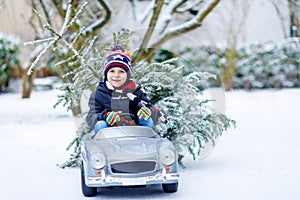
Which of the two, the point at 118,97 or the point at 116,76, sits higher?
the point at 116,76

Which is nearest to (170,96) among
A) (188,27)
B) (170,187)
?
(170,187)

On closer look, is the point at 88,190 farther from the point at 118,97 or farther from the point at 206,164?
the point at 206,164

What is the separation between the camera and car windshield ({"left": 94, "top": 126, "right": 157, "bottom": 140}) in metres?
4.77

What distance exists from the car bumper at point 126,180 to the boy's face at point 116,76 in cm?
103

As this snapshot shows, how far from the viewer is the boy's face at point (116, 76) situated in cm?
510

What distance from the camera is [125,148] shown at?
14.8 ft

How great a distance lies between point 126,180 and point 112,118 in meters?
0.70

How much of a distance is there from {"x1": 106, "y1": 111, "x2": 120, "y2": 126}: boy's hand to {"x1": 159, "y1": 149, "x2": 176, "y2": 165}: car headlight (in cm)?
57

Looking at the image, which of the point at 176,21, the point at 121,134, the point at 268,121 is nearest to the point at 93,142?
the point at 121,134

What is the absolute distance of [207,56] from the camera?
18.9 metres

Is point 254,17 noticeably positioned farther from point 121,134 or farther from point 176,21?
point 121,134

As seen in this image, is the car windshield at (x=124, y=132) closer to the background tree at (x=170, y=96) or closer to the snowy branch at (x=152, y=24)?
the background tree at (x=170, y=96)

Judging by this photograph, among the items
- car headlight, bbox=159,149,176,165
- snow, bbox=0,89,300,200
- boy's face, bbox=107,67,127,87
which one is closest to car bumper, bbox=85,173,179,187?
car headlight, bbox=159,149,176,165

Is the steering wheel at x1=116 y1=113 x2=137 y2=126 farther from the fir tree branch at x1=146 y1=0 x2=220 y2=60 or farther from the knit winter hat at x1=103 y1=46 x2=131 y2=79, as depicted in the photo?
the fir tree branch at x1=146 y1=0 x2=220 y2=60
